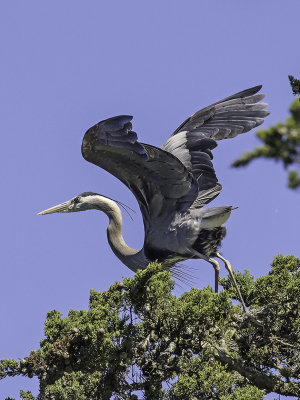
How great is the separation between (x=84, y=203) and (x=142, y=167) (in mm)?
2046

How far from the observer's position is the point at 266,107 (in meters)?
14.0

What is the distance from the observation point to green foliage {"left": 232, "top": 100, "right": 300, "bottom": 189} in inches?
211

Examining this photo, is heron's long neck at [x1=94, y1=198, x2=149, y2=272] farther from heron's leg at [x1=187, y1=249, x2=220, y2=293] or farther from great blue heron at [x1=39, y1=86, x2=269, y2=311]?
heron's leg at [x1=187, y1=249, x2=220, y2=293]

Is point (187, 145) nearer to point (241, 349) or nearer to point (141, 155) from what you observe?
point (141, 155)

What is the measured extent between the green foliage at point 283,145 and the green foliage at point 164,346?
186 inches

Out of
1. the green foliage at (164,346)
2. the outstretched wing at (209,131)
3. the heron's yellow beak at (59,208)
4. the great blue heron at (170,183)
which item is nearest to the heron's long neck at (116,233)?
the great blue heron at (170,183)

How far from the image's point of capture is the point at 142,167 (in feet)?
40.4

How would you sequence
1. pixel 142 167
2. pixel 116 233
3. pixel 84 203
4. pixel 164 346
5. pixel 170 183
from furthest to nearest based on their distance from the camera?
pixel 84 203 → pixel 116 233 → pixel 170 183 → pixel 142 167 → pixel 164 346

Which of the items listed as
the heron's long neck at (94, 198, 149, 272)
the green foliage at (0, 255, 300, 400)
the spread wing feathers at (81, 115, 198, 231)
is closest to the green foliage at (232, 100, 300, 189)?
the green foliage at (0, 255, 300, 400)

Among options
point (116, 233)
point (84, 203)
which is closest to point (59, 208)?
point (84, 203)

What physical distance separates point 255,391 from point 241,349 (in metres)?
1.07

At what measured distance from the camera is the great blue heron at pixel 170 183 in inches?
470

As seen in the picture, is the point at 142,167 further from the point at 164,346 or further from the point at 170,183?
the point at 164,346

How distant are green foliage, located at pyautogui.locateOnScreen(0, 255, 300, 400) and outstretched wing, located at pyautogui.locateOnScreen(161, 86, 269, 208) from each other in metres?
2.79
